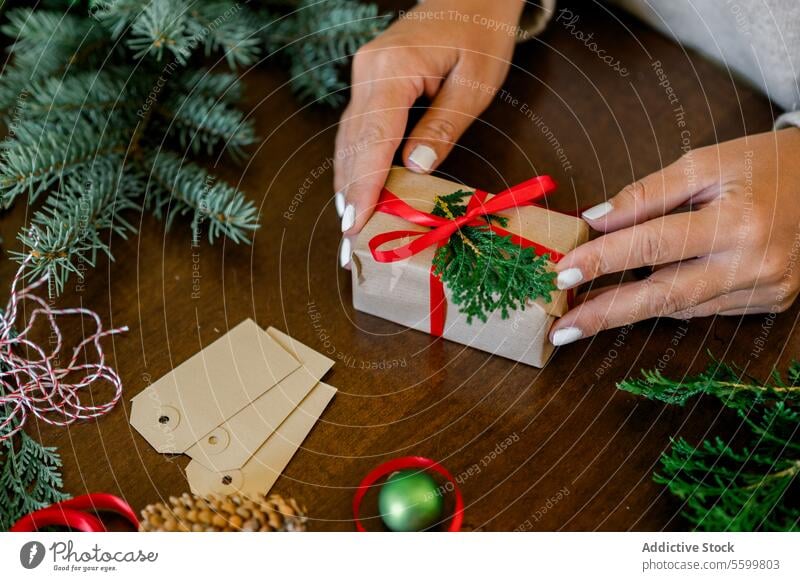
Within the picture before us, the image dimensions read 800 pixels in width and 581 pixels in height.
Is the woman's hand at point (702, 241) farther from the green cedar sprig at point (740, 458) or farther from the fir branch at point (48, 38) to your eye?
the fir branch at point (48, 38)

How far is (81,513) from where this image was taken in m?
0.64

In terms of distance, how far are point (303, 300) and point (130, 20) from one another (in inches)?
14.0

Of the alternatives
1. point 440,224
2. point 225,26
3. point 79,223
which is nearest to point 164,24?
point 225,26

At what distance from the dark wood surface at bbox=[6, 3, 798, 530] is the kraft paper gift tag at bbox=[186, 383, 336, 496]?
1cm

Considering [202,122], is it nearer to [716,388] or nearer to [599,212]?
[599,212]

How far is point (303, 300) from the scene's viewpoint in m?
0.78

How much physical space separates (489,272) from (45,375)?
1.38ft

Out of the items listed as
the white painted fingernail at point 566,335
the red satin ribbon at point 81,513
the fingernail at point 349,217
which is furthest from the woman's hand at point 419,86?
the red satin ribbon at point 81,513

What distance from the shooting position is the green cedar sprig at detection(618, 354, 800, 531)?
60cm

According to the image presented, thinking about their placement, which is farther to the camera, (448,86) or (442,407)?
(448,86)
